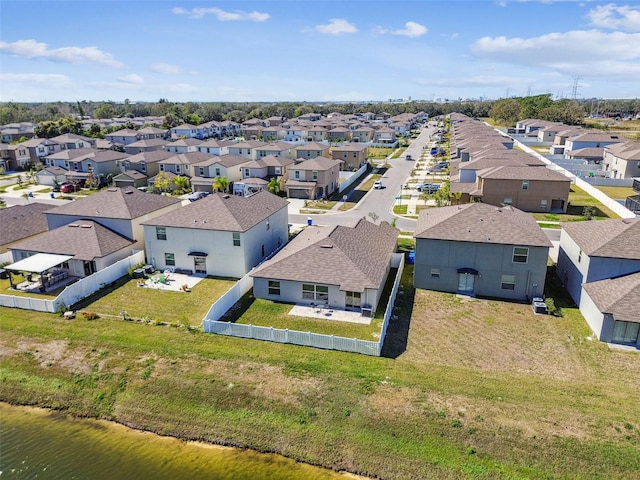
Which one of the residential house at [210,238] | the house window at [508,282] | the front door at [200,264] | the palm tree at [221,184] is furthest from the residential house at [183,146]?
the house window at [508,282]

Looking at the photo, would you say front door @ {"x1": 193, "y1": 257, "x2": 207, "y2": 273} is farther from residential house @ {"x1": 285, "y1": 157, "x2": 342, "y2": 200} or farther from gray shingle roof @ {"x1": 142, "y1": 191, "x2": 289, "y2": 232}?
residential house @ {"x1": 285, "y1": 157, "x2": 342, "y2": 200}

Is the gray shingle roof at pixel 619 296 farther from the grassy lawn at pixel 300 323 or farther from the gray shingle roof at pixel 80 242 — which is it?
the gray shingle roof at pixel 80 242

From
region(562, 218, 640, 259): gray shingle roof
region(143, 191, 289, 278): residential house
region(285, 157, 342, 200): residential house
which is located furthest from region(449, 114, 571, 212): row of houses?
region(143, 191, 289, 278): residential house

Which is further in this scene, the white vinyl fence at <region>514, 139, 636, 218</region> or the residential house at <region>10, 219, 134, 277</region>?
the white vinyl fence at <region>514, 139, 636, 218</region>

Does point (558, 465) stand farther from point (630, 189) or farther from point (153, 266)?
point (630, 189)

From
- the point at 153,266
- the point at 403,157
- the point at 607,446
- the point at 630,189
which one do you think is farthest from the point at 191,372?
the point at 403,157

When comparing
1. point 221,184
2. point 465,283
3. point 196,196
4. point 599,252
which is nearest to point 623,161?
point 599,252

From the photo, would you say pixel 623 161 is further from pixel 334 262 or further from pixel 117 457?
pixel 117 457
